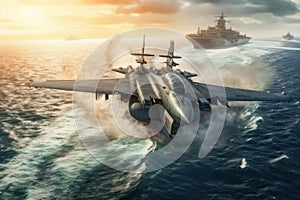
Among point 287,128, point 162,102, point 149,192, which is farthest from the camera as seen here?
point 287,128

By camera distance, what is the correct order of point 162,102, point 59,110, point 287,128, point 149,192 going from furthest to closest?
point 59,110 → point 287,128 → point 162,102 → point 149,192

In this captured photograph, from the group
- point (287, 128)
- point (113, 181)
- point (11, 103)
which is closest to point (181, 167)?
point (113, 181)

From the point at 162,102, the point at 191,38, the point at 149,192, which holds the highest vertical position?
the point at 191,38

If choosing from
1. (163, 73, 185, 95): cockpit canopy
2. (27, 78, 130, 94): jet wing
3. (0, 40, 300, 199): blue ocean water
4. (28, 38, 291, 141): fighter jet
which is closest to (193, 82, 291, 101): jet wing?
(28, 38, 291, 141): fighter jet

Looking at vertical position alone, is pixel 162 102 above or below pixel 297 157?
above

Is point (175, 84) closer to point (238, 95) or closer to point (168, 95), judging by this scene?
point (168, 95)

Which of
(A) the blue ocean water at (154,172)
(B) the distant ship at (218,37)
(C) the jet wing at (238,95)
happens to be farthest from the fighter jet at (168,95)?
(B) the distant ship at (218,37)

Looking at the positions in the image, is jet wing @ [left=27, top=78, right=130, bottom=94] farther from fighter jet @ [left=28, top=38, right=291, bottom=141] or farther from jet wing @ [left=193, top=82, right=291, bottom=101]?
jet wing @ [left=193, top=82, right=291, bottom=101]

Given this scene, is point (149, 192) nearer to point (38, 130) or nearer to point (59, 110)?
point (38, 130)
